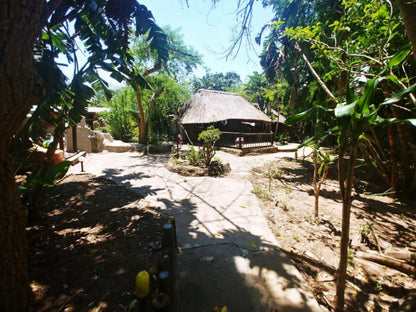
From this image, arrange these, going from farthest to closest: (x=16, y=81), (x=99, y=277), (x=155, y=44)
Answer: (x=155, y=44) < (x=99, y=277) < (x=16, y=81)

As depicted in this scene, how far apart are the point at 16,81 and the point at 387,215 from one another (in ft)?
21.0

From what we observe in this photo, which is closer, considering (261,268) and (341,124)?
(341,124)

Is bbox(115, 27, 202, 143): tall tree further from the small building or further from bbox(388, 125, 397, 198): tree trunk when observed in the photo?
bbox(388, 125, 397, 198): tree trunk

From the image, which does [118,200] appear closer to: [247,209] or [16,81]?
[247,209]

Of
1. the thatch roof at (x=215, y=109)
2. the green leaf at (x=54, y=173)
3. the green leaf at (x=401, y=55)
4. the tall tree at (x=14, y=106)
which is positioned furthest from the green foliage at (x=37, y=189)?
the thatch roof at (x=215, y=109)

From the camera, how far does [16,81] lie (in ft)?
3.87

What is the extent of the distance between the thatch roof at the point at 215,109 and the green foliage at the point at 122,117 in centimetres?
405

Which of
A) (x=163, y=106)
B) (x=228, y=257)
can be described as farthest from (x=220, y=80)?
(x=228, y=257)

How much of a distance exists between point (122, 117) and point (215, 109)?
7364 mm

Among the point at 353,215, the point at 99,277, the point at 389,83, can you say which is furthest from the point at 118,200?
the point at 389,83

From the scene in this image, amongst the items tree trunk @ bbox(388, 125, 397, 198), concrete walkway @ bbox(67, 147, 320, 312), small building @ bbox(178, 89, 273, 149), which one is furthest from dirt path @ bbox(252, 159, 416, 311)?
small building @ bbox(178, 89, 273, 149)

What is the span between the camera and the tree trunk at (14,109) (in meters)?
1.15

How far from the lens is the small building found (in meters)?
13.6

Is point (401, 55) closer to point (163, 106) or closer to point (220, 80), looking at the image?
point (163, 106)
